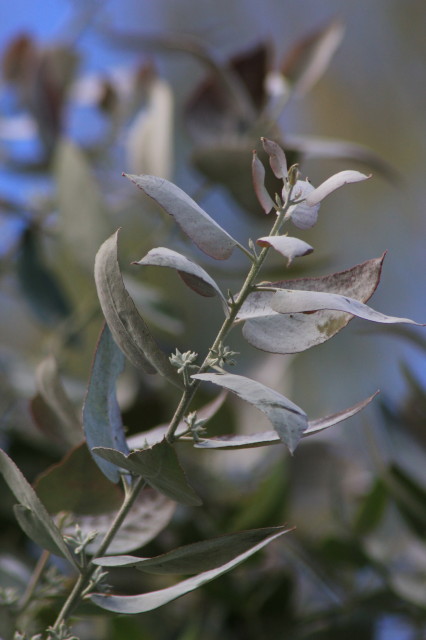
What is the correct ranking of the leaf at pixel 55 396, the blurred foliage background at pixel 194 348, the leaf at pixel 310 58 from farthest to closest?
the leaf at pixel 310 58 < the blurred foliage background at pixel 194 348 < the leaf at pixel 55 396

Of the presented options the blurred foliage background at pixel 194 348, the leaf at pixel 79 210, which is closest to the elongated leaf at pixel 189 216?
the blurred foliage background at pixel 194 348

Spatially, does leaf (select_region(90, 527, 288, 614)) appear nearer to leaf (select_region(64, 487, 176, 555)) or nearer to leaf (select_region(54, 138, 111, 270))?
leaf (select_region(64, 487, 176, 555))

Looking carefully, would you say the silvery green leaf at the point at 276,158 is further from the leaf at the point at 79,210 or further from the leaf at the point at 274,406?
the leaf at the point at 79,210

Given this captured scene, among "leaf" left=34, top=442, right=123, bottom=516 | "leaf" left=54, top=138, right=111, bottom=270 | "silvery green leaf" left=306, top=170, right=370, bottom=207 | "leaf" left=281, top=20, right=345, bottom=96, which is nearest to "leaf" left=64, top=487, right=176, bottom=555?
"leaf" left=34, top=442, right=123, bottom=516

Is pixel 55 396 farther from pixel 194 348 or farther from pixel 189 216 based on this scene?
pixel 194 348

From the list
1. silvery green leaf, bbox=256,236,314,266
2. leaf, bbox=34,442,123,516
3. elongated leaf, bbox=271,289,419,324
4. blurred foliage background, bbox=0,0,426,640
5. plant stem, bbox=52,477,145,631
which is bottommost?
blurred foliage background, bbox=0,0,426,640

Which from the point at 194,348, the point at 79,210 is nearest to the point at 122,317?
the point at 79,210
